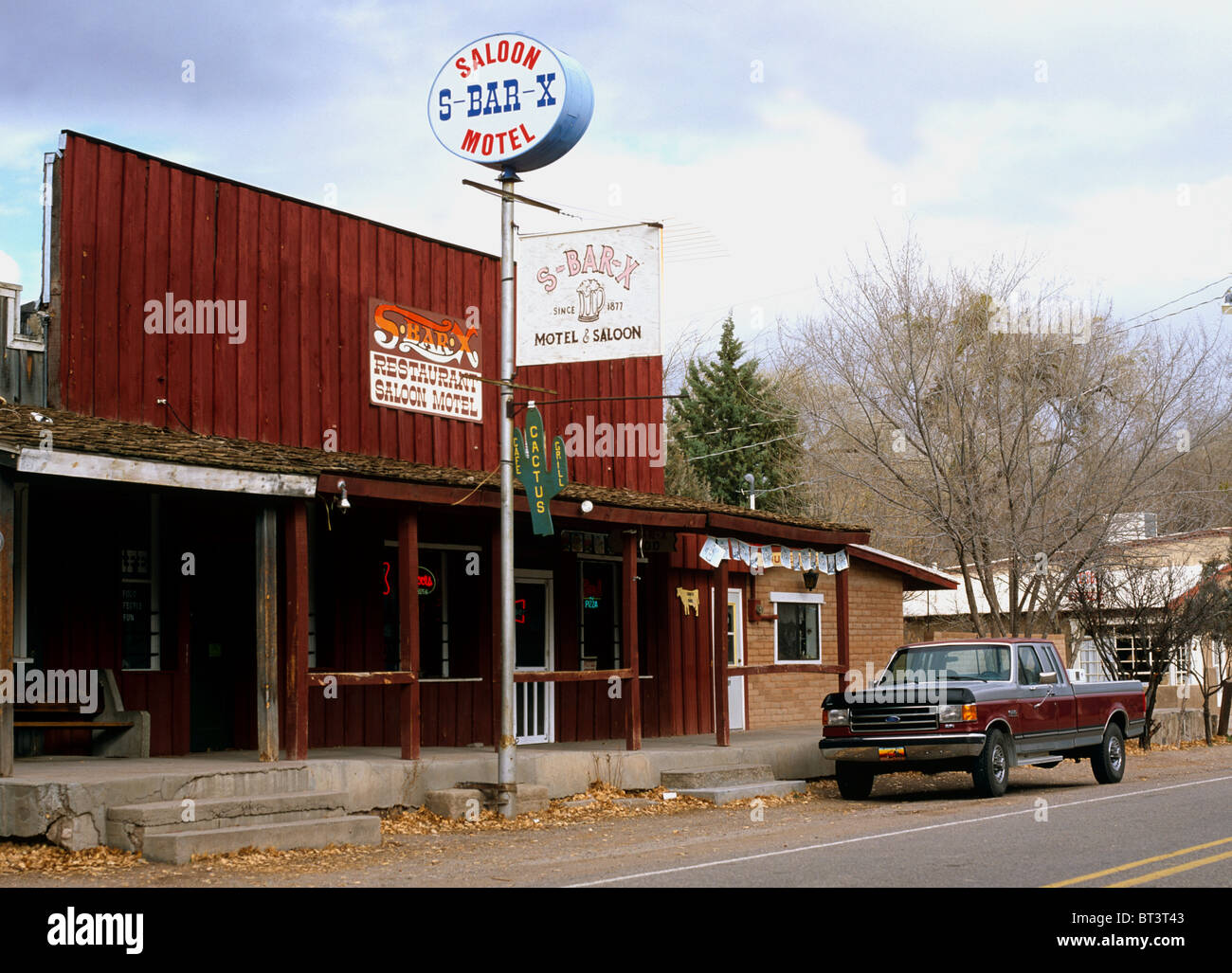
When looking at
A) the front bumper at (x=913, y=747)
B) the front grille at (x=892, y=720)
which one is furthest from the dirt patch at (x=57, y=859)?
the front grille at (x=892, y=720)

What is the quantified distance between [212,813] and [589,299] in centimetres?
672

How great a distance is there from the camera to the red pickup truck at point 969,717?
1631 cm

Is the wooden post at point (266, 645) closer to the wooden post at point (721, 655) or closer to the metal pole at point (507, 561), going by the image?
the metal pole at point (507, 561)

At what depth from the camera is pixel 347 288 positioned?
57.6 ft

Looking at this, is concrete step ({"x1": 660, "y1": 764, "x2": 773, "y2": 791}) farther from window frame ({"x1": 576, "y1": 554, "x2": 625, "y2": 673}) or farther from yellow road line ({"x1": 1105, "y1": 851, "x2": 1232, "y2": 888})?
yellow road line ({"x1": 1105, "y1": 851, "x2": 1232, "y2": 888})

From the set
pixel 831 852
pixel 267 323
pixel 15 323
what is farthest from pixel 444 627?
pixel 831 852

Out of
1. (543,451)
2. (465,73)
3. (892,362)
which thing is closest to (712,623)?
(892,362)

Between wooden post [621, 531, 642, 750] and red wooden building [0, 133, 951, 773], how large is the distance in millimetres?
47

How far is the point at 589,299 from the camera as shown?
51.5 feet

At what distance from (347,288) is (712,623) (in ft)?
26.9

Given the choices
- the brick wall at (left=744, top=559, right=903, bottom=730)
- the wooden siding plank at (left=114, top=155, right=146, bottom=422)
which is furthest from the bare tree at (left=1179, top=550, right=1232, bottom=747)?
the wooden siding plank at (left=114, top=155, right=146, bottom=422)

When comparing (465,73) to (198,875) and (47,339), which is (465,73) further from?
(198,875)

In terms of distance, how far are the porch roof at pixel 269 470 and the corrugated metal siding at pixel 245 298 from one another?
48 centimetres
